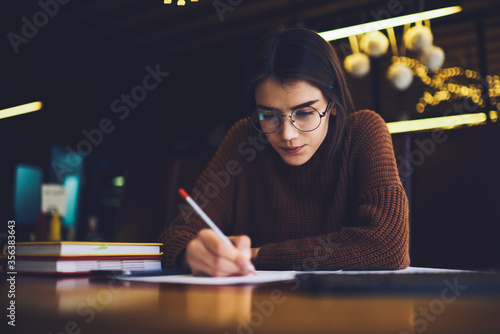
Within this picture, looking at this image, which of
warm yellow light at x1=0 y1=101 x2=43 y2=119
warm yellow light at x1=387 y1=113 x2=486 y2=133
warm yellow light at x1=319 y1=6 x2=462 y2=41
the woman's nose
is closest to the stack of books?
the woman's nose

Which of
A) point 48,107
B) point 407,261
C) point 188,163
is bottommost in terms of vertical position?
point 407,261

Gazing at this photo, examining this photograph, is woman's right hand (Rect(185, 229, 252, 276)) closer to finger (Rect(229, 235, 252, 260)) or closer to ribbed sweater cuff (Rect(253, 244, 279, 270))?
finger (Rect(229, 235, 252, 260))

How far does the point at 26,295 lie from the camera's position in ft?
1.75

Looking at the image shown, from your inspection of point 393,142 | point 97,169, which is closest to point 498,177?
point 393,142

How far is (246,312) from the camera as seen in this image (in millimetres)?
380

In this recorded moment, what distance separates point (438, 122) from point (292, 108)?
4.48 meters

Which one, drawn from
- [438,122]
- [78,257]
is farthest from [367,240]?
[438,122]

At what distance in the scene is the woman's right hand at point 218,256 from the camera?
78 centimetres

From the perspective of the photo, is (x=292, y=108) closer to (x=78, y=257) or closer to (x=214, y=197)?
(x=214, y=197)

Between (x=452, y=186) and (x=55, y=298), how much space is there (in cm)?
118

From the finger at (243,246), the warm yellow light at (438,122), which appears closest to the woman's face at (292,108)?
the finger at (243,246)

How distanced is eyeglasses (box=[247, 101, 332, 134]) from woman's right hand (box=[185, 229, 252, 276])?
0.52 m

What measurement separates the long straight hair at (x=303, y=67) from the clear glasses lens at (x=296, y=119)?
0.09 meters

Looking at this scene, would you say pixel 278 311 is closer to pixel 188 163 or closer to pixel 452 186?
pixel 452 186
